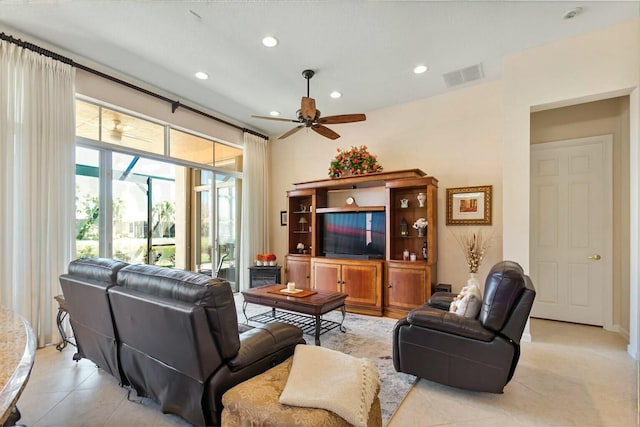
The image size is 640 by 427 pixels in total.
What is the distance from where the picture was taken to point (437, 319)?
2.43 m

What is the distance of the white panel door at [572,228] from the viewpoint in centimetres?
396

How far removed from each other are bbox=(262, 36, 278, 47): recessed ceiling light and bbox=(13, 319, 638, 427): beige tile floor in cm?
350

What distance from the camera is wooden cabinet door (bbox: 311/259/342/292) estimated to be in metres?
4.91

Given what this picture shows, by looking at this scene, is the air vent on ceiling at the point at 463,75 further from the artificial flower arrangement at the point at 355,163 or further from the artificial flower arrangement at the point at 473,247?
the artificial flower arrangement at the point at 473,247

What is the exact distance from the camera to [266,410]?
151 centimetres

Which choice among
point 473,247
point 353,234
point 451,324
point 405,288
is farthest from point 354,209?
point 451,324

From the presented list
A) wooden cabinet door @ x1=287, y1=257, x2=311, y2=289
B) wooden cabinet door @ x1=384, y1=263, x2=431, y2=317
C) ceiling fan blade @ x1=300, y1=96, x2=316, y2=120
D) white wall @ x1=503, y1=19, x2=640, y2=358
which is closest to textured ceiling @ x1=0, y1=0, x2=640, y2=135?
white wall @ x1=503, y1=19, x2=640, y2=358

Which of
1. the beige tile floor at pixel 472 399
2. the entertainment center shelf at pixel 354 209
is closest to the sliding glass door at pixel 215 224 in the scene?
the entertainment center shelf at pixel 354 209

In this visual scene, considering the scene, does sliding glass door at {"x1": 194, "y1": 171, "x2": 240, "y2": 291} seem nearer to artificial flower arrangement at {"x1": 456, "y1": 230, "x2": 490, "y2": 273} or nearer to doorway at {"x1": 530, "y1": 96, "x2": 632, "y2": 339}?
artificial flower arrangement at {"x1": 456, "y1": 230, "x2": 490, "y2": 273}

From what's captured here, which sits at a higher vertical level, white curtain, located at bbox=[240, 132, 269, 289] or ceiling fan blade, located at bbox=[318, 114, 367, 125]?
ceiling fan blade, located at bbox=[318, 114, 367, 125]

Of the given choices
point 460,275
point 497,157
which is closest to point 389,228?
point 460,275

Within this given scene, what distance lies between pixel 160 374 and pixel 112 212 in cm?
292

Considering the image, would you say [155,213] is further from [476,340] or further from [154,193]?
[476,340]

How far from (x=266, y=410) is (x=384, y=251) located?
354 cm
